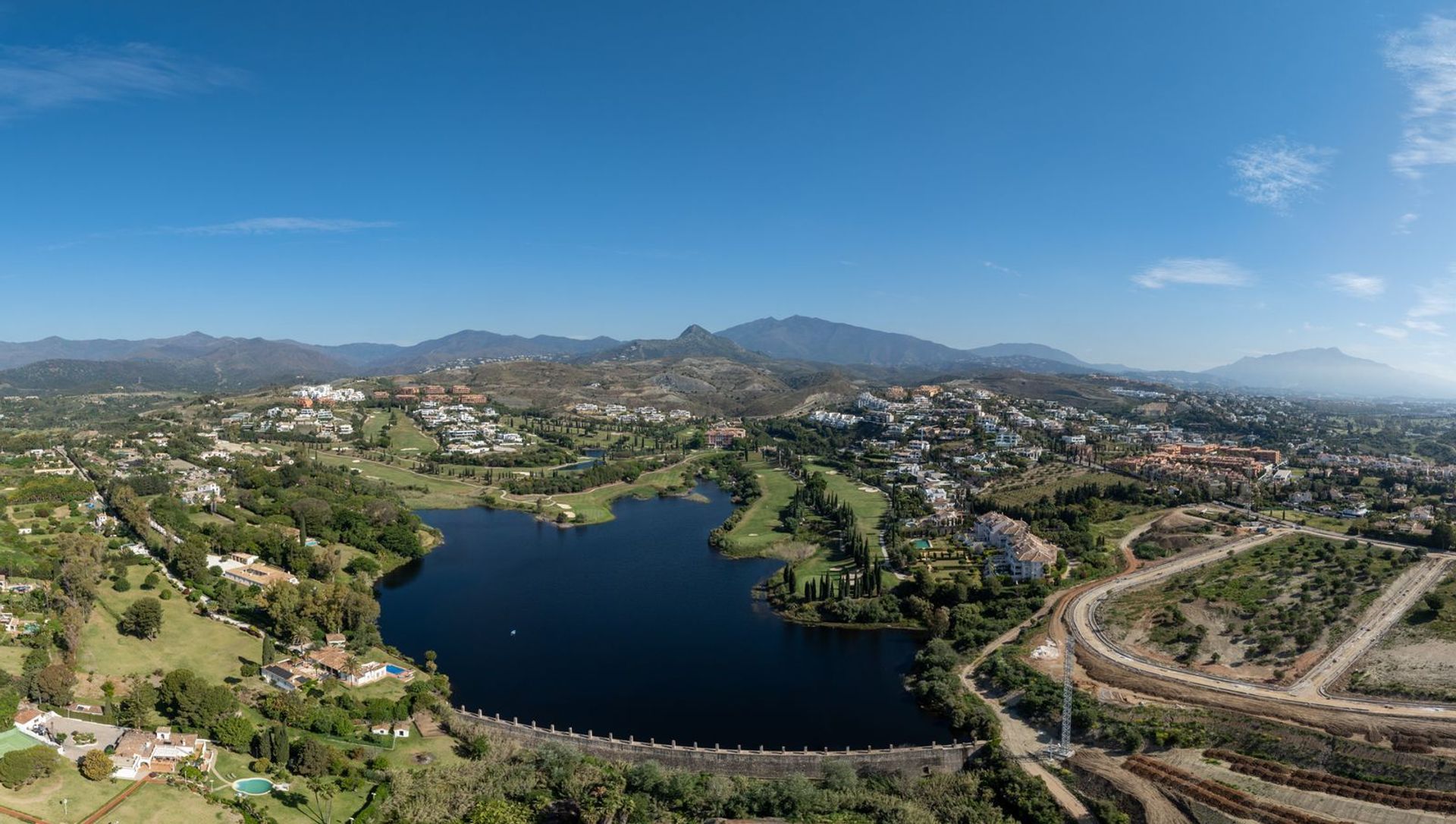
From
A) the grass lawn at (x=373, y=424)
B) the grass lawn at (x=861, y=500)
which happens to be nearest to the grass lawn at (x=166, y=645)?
the grass lawn at (x=861, y=500)

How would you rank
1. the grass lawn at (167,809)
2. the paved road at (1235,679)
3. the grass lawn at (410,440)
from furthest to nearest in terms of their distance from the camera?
the grass lawn at (410,440) < the paved road at (1235,679) < the grass lawn at (167,809)

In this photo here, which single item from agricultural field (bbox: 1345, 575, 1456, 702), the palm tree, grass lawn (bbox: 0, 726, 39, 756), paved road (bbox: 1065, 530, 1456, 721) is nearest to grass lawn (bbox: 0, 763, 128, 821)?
grass lawn (bbox: 0, 726, 39, 756)

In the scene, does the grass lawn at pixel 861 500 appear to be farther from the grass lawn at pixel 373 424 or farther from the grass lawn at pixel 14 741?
the grass lawn at pixel 373 424

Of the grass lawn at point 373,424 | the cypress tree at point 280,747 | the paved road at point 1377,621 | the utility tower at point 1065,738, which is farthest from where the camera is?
the grass lawn at point 373,424

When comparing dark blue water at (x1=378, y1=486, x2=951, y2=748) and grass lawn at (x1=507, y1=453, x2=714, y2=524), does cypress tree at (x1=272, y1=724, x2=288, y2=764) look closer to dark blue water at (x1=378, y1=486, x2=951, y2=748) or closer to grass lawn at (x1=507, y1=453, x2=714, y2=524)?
dark blue water at (x1=378, y1=486, x2=951, y2=748)

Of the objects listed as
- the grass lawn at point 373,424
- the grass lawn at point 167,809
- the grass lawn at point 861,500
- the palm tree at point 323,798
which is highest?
the grass lawn at point 373,424

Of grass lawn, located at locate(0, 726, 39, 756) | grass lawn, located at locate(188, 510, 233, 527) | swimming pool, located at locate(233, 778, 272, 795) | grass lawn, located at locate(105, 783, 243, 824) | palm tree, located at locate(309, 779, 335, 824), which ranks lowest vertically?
palm tree, located at locate(309, 779, 335, 824)

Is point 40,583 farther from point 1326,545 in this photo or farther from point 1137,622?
point 1326,545
